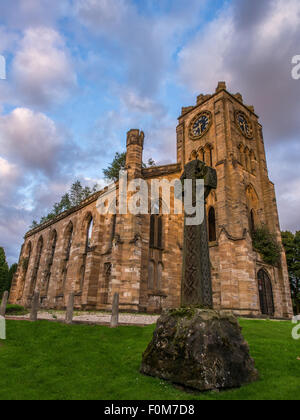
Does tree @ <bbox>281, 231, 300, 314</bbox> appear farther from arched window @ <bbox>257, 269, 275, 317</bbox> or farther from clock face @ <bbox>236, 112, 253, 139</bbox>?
clock face @ <bbox>236, 112, 253, 139</bbox>

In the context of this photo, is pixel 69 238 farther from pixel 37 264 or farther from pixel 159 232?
pixel 159 232

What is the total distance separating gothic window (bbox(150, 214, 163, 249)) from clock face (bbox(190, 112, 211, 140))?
973cm

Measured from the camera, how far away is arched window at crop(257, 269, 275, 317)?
67.8 feet

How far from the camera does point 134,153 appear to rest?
2147 centimetres

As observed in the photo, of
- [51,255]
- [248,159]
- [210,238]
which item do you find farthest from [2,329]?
[51,255]

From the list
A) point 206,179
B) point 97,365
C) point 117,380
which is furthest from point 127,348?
point 206,179

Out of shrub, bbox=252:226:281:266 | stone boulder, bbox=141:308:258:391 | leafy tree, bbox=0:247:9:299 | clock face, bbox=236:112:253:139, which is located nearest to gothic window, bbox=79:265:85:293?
shrub, bbox=252:226:281:266

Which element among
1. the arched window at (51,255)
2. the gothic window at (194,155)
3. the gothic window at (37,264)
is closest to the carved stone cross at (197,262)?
the gothic window at (194,155)

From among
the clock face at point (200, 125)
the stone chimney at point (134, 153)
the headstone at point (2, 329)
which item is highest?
the clock face at point (200, 125)

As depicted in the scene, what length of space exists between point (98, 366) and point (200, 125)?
24348 mm

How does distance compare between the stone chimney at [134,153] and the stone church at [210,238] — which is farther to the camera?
the stone chimney at [134,153]

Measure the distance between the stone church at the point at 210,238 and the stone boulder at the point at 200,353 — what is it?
12011 millimetres

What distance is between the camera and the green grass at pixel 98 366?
4.67 meters

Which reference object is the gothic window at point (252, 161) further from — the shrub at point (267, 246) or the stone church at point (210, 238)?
the shrub at point (267, 246)
